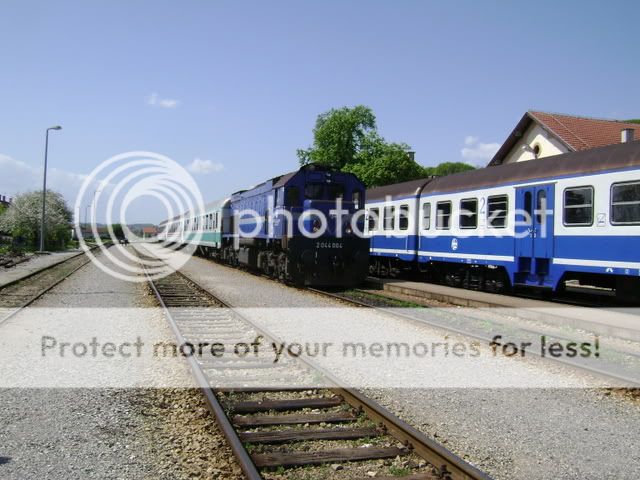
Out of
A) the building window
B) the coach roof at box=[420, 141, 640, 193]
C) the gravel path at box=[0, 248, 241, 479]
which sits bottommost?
the gravel path at box=[0, 248, 241, 479]

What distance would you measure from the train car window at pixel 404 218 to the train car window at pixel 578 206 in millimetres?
7473

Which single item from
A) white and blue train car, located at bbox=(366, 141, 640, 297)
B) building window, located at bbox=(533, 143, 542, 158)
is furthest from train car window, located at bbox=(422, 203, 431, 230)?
building window, located at bbox=(533, 143, 542, 158)

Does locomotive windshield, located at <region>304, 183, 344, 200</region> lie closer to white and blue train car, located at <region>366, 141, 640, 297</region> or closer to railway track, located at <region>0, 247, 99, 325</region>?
white and blue train car, located at <region>366, 141, 640, 297</region>

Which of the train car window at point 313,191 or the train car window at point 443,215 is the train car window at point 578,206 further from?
the train car window at point 313,191

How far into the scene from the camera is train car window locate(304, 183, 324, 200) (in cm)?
1800

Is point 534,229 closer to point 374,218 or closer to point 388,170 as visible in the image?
point 374,218

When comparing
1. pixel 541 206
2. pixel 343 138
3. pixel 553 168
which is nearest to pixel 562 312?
pixel 541 206

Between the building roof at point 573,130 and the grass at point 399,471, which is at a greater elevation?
the building roof at point 573,130

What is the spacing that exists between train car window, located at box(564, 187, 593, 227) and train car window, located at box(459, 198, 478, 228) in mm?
3365

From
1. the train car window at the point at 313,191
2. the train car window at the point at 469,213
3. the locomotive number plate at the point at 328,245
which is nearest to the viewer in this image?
the train car window at the point at 469,213

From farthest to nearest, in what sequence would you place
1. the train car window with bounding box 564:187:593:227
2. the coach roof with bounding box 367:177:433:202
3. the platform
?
the coach roof with bounding box 367:177:433:202 < the train car window with bounding box 564:187:593:227 < the platform

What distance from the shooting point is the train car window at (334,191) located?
60.0 feet

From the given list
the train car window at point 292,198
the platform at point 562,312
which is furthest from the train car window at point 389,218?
the platform at point 562,312

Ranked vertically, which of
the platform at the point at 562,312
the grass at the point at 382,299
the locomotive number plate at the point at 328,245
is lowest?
the grass at the point at 382,299
